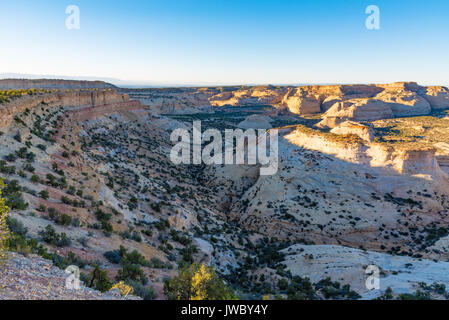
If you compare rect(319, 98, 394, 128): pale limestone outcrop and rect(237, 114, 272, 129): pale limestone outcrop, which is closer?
rect(237, 114, 272, 129): pale limestone outcrop

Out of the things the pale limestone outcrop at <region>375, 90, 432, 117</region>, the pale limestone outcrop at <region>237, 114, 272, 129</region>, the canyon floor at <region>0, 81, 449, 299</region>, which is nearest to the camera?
the canyon floor at <region>0, 81, 449, 299</region>

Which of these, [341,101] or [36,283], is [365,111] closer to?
[341,101]

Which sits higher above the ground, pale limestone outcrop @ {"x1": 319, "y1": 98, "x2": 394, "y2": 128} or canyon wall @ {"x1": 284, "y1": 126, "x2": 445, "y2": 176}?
pale limestone outcrop @ {"x1": 319, "y1": 98, "x2": 394, "y2": 128}

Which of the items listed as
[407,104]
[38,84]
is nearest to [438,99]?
[407,104]

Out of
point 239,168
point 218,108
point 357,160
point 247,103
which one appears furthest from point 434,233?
point 247,103

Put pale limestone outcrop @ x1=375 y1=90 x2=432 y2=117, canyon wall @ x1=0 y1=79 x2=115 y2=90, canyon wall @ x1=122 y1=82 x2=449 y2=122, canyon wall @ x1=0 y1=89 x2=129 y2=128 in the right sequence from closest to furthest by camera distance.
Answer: canyon wall @ x1=0 y1=89 x2=129 y2=128 < canyon wall @ x1=0 y1=79 x2=115 y2=90 < canyon wall @ x1=122 y1=82 x2=449 y2=122 < pale limestone outcrop @ x1=375 y1=90 x2=432 y2=117

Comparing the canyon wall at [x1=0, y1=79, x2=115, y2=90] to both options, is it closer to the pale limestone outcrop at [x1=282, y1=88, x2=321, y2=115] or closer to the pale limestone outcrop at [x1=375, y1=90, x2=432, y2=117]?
the pale limestone outcrop at [x1=282, y1=88, x2=321, y2=115]

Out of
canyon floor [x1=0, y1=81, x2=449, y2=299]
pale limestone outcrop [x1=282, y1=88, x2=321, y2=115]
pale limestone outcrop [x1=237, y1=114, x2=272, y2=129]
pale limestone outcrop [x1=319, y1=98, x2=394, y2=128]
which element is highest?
pale limestone outcrop [x1=282, y1=88, x2=321, y2=115]

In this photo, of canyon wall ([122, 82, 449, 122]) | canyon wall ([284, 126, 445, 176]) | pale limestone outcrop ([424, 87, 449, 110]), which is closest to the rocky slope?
canyon wall ([284, 126, 445, 176])

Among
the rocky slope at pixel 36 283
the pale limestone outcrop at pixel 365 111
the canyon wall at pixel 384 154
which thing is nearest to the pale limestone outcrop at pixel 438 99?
the pale limestone outcrop at pixel 365 111
